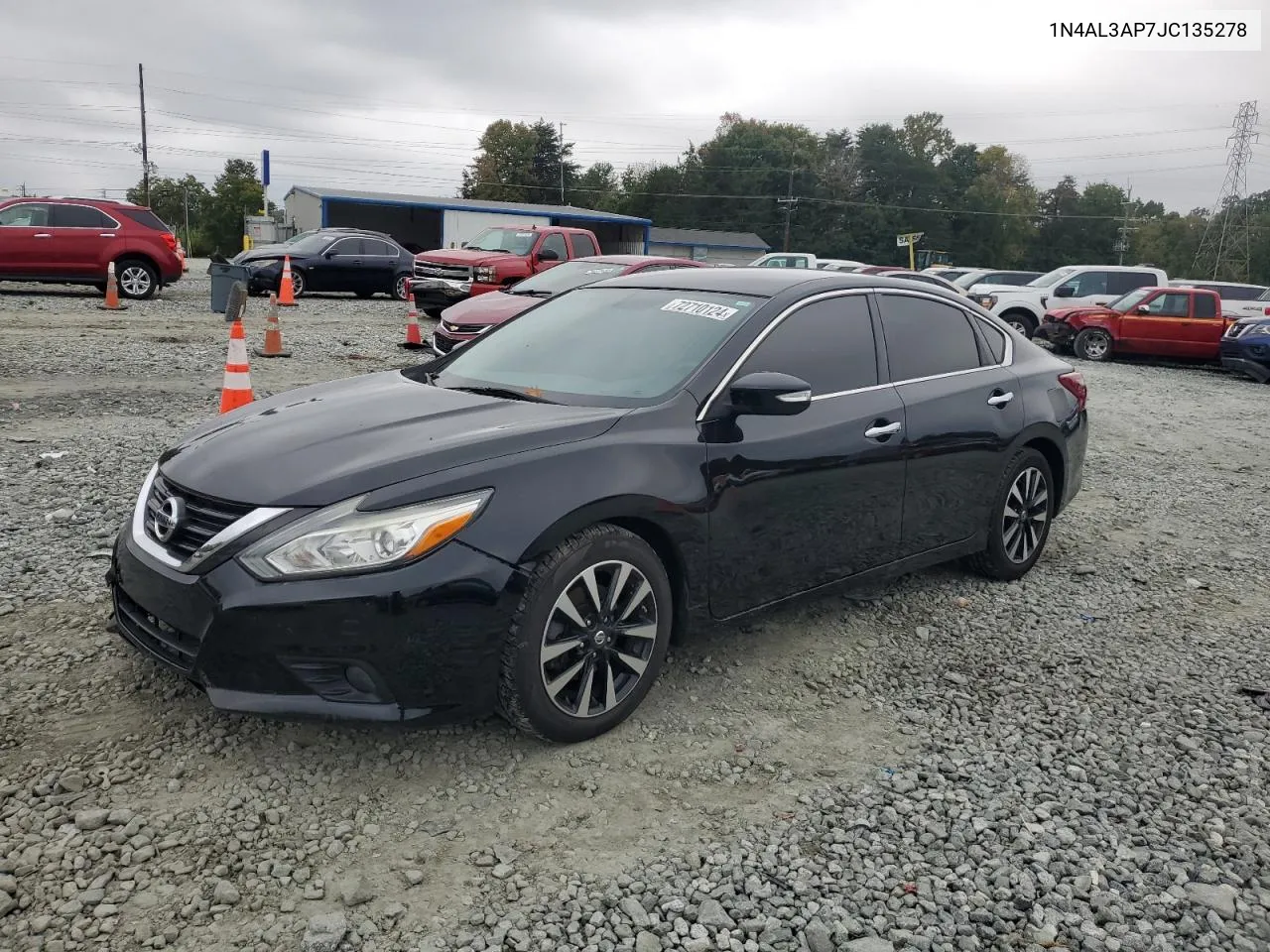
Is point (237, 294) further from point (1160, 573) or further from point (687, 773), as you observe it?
point (1160, 573)

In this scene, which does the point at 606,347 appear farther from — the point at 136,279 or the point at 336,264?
the point at 336,264

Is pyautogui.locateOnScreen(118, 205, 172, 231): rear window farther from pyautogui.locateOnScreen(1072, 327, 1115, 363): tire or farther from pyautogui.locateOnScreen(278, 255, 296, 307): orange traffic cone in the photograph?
pyautogui.locateOnScreen(1072, 327, 1115, 363): tire

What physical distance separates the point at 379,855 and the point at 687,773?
1.01 m

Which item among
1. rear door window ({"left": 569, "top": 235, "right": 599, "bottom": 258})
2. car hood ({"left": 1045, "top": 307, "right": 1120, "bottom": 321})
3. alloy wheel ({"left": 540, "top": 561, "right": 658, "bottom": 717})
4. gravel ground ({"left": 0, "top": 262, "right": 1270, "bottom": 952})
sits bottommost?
gravel ground ({"left": 0, "top": 262, "right": 1270, "bottom": 952})

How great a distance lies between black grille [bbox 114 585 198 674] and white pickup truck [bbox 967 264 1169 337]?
70.0 feet

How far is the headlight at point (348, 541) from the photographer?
2.95m

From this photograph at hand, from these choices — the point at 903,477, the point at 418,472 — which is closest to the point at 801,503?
the point at 903,477

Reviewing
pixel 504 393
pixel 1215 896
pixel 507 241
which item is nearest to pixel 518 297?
pixel 507 241

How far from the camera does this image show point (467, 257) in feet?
57.3

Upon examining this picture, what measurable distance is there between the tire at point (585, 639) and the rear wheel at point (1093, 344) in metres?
18.8

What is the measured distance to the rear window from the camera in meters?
17.4

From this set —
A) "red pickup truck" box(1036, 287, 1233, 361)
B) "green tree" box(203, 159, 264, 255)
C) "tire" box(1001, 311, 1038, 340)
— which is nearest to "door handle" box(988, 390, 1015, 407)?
"red pickup truck" box(1036, 287, 1233, 361)

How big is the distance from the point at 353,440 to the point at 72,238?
649 inches

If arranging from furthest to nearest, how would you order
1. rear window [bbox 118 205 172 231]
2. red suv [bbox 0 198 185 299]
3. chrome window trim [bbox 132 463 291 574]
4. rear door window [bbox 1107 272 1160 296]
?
rear door window [bbox 1107 272 1160 296]
rear window [bbox 118 205 172 231]
red suv [bbox 0 198 185 299]
chrome window trim [bbox 132 463 291 574]
